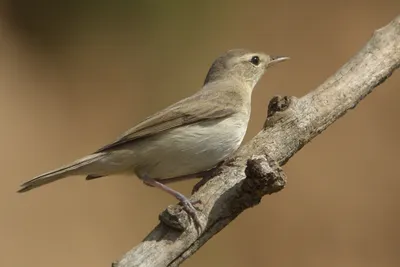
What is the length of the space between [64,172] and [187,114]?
0.71 m

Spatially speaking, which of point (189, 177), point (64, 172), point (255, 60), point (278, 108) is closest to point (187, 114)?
point (189, 177)

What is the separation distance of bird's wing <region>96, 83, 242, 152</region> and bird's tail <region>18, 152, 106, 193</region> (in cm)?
8

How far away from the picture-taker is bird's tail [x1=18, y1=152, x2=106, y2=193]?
3273mm

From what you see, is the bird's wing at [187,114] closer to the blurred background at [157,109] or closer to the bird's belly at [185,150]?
the bird's belly at [185,150]

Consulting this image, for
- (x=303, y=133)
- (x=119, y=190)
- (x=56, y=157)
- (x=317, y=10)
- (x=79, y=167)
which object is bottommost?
(x=303, y=133)

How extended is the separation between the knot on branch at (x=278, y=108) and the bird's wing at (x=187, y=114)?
367 mm

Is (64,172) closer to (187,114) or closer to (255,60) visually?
(187,114)

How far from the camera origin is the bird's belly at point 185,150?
346 cm

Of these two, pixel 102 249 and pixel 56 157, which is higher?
pixel 56 157

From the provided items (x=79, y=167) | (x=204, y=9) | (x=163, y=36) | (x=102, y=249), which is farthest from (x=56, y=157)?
(x=79, y=167)

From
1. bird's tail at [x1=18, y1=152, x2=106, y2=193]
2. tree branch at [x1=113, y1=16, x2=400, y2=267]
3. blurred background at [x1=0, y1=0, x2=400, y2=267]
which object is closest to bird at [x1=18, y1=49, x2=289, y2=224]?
bird's tail at [x1=18, y1=152, x2=106, y2=193]

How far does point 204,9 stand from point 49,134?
7.45ft

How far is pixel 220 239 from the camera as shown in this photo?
638cm

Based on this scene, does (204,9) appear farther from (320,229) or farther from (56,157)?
(320,229)
